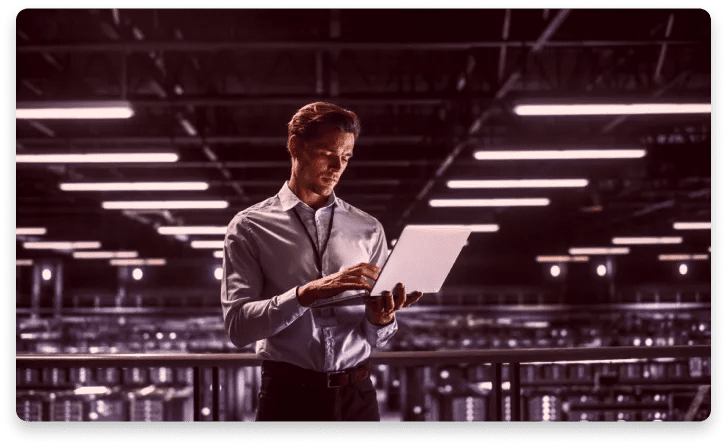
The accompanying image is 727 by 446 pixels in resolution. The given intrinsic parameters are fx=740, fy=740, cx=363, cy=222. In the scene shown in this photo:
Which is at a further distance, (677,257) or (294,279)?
(677,257)

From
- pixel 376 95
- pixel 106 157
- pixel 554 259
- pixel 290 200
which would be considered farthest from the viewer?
pixel 554 259

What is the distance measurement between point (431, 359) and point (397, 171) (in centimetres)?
947

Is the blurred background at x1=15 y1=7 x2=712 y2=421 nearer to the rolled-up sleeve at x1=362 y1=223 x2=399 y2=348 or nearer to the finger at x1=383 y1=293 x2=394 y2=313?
the rolled-up sleeve at x1=362 y1=223 x2=399 y2=348

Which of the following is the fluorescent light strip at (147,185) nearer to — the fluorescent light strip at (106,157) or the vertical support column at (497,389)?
the fluorescent light strip at (106,157)

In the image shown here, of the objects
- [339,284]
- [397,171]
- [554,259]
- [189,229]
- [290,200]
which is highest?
[397,171]

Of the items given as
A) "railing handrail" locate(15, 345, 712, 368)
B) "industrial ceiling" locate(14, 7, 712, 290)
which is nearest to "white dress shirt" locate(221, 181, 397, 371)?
"industrial ceiling" locate(14, 7, 712, 290)

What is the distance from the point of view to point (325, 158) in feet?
6.35

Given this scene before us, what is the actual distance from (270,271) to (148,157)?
6.31 meters

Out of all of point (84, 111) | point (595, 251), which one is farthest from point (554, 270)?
point (84, 111)

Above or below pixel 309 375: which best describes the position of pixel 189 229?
above

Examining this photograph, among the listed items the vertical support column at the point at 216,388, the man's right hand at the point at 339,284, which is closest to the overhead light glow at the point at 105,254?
the vertical support column at the point at 216,388

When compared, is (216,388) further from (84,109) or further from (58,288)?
(58,288)

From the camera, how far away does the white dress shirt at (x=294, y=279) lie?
1919mm

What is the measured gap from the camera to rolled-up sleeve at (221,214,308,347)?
1.81m
